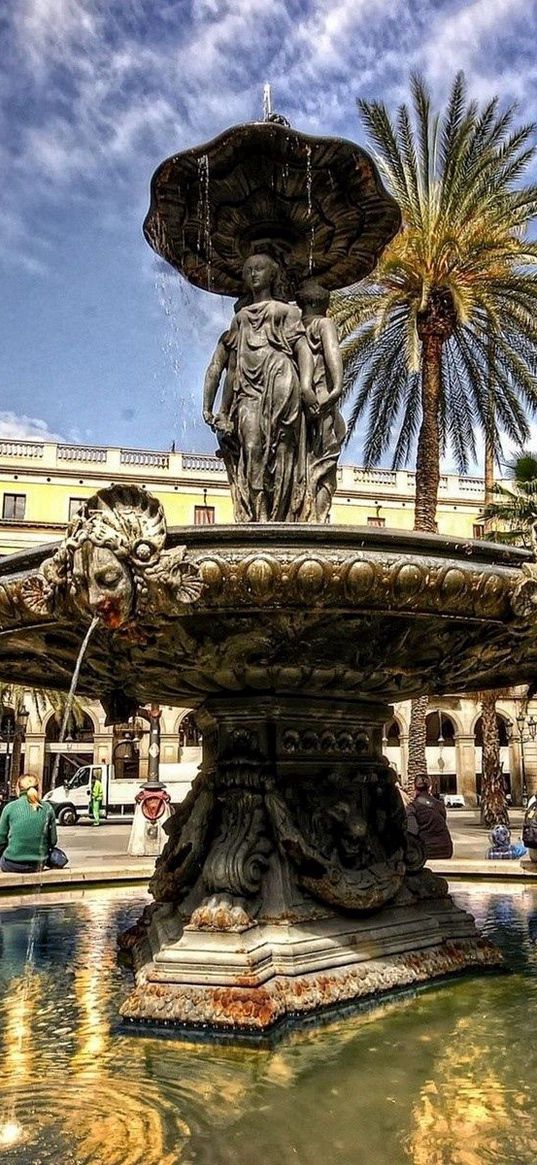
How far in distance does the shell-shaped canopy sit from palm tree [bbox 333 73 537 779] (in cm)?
1048

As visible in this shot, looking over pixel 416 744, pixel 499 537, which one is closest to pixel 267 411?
pixel 416 744

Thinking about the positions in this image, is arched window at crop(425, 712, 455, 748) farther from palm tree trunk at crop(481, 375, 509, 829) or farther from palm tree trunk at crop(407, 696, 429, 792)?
palm tree trunk at crop(407, 696, 429, 792)

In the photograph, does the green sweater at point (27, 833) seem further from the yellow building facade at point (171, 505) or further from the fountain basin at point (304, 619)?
the yellow building facade at point (171, 505)

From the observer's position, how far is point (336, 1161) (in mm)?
2309

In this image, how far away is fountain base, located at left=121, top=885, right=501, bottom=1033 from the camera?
3.45 meters

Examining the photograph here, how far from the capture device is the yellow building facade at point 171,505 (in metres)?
39.6

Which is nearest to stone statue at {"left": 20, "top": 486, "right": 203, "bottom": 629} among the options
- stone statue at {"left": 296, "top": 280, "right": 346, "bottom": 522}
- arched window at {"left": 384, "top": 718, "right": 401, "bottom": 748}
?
stone statue at {"left": 296, "top": 280, "right": 346, "bottom": 522}

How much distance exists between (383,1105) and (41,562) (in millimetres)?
2156

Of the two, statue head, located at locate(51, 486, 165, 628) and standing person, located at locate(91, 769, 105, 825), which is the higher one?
statue head, located at locate(51, 486, 165, 628)

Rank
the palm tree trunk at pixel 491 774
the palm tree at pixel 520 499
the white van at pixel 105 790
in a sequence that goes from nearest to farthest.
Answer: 1. the palm tree trunk at pixel 491 774
2. the palm tree at pixel 520 499
3. the white van at pixel 105 790

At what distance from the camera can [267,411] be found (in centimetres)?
491

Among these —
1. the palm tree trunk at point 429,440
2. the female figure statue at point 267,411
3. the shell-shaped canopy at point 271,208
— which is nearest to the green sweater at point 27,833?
the female figure statue at point 267,411

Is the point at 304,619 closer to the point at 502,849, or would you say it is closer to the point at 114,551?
the point at 114,551

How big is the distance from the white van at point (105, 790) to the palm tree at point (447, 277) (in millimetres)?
14224
